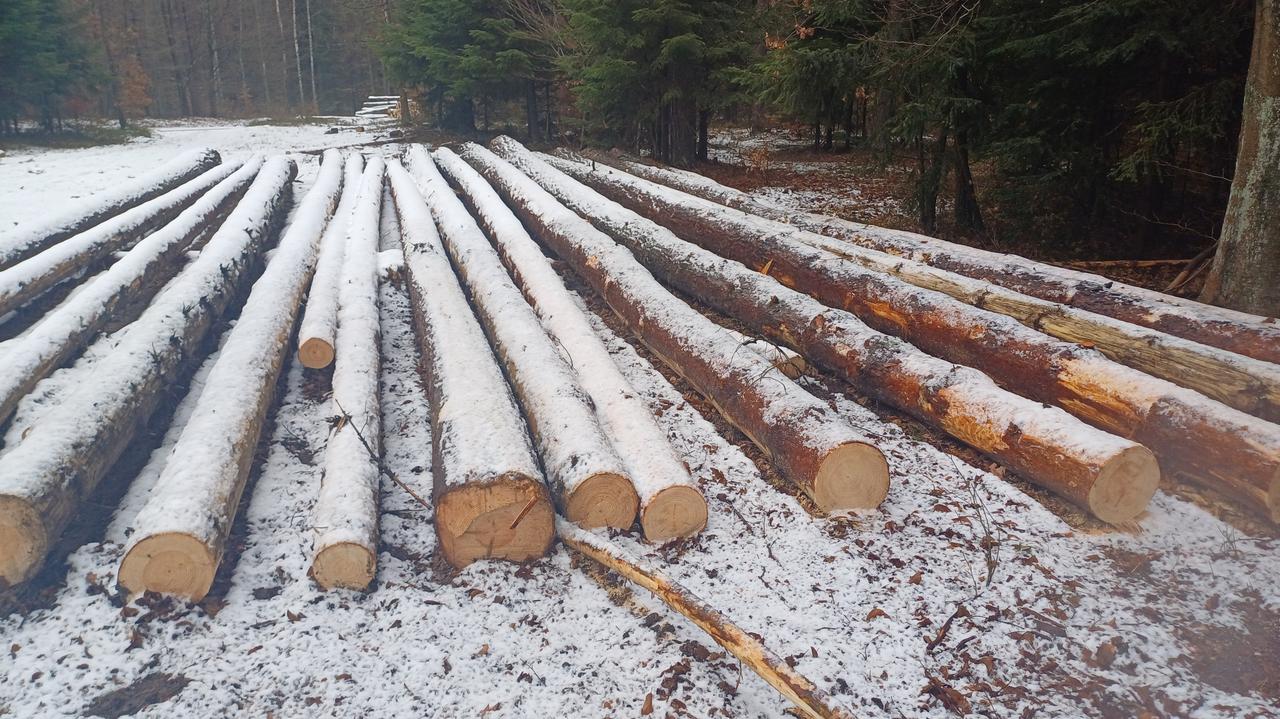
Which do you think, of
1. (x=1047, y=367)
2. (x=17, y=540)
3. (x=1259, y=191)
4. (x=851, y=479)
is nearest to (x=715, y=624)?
(x=851, y=479)

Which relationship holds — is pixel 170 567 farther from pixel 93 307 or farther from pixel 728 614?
pixel 93 307

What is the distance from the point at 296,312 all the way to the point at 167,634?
13.0 feet

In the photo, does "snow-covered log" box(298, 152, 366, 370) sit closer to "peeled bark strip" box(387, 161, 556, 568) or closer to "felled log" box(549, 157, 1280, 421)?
"peeled bark strip" box(387, 161, 556, 568)

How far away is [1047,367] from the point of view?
4777 mm

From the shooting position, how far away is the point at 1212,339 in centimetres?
499

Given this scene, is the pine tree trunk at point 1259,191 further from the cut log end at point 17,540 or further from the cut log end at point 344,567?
the cut log end at point 17,540

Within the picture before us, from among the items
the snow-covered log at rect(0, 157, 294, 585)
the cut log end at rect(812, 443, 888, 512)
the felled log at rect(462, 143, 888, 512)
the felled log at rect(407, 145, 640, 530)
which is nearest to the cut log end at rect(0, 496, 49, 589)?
the snow-covered log at rect(0, 157, 294, 585)

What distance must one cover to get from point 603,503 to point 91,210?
10.5m

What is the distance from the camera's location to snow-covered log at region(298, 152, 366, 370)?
5.84 meters

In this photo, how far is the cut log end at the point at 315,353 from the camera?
5.81 meters

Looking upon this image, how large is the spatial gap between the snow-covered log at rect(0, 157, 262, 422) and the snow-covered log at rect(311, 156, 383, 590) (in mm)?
2142

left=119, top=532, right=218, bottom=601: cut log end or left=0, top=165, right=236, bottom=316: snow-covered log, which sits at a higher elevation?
left=0, top=165, right=236, bottom=316: snow-covered log

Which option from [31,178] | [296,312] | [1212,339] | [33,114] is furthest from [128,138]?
[1212,339]

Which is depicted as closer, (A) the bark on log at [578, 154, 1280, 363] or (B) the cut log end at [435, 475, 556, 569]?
(B) the cut log end at [435, 475, 556, 569]
